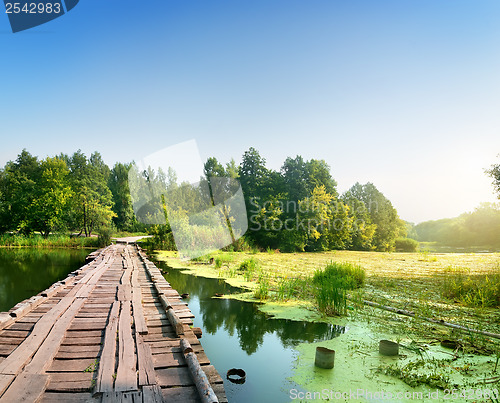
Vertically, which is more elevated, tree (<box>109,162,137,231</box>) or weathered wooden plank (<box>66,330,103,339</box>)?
tree (<box>109,162,137,231</box>)

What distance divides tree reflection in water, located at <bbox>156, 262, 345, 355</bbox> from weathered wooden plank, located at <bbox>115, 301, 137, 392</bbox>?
204 centimetres

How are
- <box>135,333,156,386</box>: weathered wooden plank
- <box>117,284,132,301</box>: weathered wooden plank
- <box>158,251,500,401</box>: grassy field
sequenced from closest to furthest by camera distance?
1. <box>135,333,156,386</box>: weathered wooden plank
2. <box>158,251,500,401</box>: grassy field
3. <box>117,284,132,301</box>: weathered wooden plank

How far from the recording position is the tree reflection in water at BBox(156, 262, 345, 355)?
5.26 metres

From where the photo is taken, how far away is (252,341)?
5348 millimetres

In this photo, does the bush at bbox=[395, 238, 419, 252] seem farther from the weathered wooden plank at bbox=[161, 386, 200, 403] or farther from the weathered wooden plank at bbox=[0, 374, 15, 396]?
the weathered wooden plank at bbox=[0, 374, 15, 396]

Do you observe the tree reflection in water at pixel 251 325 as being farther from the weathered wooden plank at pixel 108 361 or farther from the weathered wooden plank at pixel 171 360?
the weathered wooden plank at pixel 108 361

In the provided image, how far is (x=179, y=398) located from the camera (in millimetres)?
2469

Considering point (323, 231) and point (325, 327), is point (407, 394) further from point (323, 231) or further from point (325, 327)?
point (323, 231)

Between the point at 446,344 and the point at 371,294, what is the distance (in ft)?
11.1

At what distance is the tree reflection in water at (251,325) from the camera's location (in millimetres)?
5262

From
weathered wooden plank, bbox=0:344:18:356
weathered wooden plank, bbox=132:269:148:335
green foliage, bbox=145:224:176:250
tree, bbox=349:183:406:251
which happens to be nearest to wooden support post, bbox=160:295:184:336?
weathered wooden plank, bbox=132:269:148:335

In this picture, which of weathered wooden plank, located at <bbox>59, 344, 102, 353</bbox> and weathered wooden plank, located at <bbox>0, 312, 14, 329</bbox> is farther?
weathered wooden plank, located at <bbox>0, 312, 14, 329</bbox>

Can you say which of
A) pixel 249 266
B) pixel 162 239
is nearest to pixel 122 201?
pixel 162 239

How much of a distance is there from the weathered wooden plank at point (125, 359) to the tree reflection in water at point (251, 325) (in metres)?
2.04
